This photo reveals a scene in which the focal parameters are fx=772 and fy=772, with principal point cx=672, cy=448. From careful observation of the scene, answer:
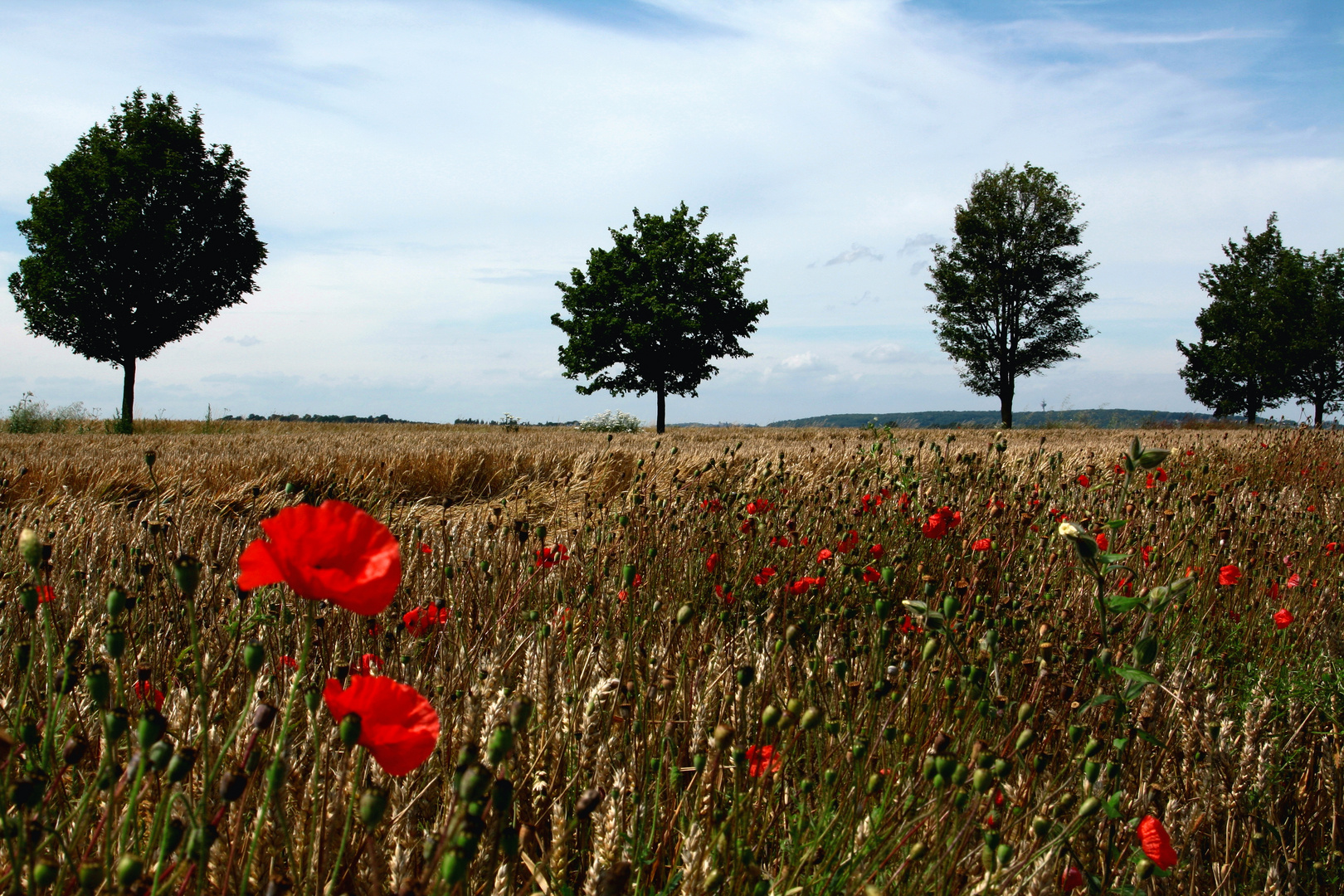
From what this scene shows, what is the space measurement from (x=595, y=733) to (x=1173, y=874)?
3.83ft

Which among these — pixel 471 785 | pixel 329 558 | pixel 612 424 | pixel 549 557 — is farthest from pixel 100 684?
pixel 612 424

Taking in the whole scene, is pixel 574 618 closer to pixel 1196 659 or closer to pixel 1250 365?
pixel 1196 659

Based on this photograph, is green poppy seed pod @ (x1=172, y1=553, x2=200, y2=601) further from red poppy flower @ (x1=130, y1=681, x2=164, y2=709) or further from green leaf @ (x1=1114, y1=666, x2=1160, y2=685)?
green leaf @ (x1=1114, y1=666, x2=1160, y2=685)

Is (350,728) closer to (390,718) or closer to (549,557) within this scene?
(390,718)

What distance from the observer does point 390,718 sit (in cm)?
90

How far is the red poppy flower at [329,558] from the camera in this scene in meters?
0.84

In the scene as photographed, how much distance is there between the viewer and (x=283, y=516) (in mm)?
849

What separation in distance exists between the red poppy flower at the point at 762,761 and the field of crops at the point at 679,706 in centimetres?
2

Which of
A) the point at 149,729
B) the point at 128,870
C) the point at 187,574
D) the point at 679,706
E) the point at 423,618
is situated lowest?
the point at 679,706

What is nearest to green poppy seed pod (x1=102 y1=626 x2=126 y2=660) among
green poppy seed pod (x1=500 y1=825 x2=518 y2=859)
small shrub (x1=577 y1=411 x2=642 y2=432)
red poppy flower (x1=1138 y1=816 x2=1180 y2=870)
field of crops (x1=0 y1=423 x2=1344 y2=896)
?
field of crops (x1=0 y1=423 x2=1344 y2=896)

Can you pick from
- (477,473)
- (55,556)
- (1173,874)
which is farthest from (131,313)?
(1173,874)

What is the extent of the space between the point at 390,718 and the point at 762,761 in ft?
2.38

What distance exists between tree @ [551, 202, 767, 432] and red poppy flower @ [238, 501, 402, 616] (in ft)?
78.9

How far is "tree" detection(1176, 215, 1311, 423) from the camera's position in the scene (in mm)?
32688
